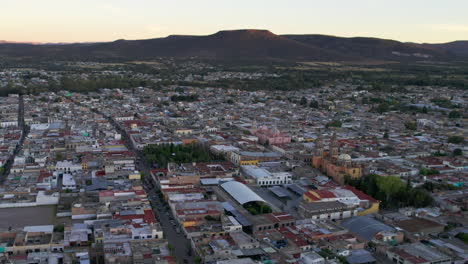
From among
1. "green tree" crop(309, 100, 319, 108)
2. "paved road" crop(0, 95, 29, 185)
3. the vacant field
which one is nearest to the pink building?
"paved road" crop(0, 95, 29, 185)

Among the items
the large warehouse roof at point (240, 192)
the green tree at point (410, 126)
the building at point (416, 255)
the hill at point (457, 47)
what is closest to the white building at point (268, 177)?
the large warehouse roof at point (240, 192)

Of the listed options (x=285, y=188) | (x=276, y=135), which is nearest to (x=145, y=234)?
(x=285, y=188)

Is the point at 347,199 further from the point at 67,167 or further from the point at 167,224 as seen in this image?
the point at 67,167

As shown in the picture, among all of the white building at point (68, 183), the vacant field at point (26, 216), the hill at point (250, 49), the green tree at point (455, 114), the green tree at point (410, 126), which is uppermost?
the hill at point (250, 49)

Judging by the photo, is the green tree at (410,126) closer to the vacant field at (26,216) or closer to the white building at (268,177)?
the white building at (268,177)

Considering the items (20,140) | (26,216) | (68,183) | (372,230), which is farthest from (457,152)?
(20,140)

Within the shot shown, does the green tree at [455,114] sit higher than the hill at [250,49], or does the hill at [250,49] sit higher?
the hill at [250,49]
